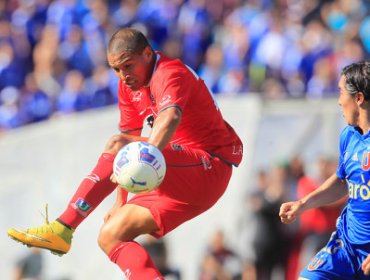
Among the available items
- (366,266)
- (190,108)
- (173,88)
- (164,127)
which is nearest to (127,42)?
(173,88)

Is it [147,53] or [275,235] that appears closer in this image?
[147,53]

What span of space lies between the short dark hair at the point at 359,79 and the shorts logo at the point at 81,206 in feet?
7.45

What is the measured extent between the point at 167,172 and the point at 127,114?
3.29ft

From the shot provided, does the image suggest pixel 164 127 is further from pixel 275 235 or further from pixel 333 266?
pixel 275 235

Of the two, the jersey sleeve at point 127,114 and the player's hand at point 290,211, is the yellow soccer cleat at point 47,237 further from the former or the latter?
the player's hand at point 290,211

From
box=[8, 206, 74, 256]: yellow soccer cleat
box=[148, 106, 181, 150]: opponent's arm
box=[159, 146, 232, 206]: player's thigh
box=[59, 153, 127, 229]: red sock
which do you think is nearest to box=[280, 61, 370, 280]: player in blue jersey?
box=[159, 146, 232, 206]: player's thigh

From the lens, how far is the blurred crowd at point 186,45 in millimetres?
16750

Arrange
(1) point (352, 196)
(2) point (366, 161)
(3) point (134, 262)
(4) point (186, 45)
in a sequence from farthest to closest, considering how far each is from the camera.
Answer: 1. (4) point (186, 45)
2. (3) point (134, 262)
3. (1) point (352, 196)
4. (2) point (366, 161)

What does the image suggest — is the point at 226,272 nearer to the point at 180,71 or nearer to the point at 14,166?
the point at 14,166

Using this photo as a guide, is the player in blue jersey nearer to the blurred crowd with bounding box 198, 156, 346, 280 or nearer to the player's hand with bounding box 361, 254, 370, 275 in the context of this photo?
the player's hand with bounding box 361, 254, 370, 275

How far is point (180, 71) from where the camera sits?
837cm

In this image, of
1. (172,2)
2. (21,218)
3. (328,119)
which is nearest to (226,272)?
(328,119)

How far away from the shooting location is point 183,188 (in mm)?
8430

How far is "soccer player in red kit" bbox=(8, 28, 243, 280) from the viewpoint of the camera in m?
8.30
